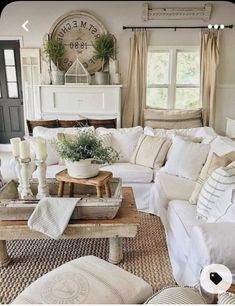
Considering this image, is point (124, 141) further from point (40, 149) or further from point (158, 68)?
point (158, 68)

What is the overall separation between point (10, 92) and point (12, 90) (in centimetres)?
6

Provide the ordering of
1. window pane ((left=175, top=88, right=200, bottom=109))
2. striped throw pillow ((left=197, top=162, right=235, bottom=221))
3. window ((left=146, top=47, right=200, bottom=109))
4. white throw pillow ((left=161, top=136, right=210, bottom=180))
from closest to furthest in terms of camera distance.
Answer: striped throw pillow ((left=197, top=162, right=235, bottom=221)), white throw pillow ((left=161, top=136, right=210, bottom=180)), window ((left=146, top=47, right=200, bottom=109)), window pane ((left=175, top=88, right=200, bottom=109))

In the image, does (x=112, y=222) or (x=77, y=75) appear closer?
(x=112, y=222)

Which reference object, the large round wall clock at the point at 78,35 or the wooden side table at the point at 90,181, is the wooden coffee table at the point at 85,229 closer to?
the wooden side table at the point at 90,181

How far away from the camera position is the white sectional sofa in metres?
1.49

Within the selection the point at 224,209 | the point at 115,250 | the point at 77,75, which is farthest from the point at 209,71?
the point at 115,250

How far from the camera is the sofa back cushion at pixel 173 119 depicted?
4316mm

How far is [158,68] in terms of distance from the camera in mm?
4828

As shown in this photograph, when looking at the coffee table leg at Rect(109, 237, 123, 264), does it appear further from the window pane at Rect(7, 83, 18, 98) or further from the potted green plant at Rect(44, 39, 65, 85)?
the window pane at Rect(7, 83, 18, 98)

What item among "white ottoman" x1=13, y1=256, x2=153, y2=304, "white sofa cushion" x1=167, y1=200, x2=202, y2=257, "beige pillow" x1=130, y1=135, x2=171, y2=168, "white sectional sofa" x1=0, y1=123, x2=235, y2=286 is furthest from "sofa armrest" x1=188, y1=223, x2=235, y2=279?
"beige pillow" x1=130, y1=135, x2=171, y2=168

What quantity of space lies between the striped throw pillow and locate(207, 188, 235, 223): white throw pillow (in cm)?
3

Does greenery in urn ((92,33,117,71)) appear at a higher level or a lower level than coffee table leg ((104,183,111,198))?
higher

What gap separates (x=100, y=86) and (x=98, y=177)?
8.71 feet

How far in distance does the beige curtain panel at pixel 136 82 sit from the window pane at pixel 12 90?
7.02 feet
